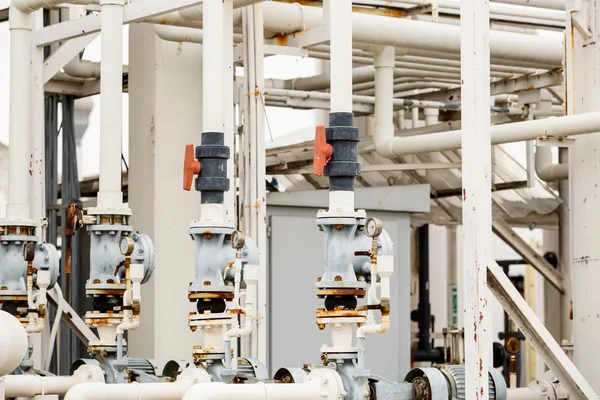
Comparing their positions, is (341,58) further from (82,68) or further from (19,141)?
(82,68)

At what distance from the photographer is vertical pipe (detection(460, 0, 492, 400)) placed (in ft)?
21.3

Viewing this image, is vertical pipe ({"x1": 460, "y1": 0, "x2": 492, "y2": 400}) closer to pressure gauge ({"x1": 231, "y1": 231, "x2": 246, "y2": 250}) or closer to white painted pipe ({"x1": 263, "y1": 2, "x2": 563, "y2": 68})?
pressure gauge ({"x1": 231, "y1": 231, "x2": 246, "y2": 250})

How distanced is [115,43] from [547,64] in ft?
16.3

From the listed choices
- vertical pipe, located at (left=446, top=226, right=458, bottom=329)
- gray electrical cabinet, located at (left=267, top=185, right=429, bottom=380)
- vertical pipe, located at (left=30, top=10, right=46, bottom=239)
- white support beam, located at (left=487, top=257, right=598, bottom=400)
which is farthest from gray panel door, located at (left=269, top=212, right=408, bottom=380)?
Result: vertical pipe, located at (left=446, top=226, right=458, bottom=329)

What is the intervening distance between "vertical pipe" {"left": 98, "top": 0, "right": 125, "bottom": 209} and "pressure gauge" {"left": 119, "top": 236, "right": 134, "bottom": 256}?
333mm

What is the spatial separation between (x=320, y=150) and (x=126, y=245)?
5.81 ft

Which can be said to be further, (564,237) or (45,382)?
(564,237)

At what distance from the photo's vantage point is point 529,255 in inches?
552

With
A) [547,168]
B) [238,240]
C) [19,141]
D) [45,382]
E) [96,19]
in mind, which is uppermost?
[96,19]

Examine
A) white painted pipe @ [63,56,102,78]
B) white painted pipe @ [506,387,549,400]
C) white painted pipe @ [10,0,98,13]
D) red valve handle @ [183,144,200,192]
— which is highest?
white painted pipe @ [10,0,98,13]

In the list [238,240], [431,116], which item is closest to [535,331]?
[238,240]

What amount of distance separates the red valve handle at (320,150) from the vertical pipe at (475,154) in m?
0.73

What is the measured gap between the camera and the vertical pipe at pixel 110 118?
7.92m

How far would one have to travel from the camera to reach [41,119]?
943cm
